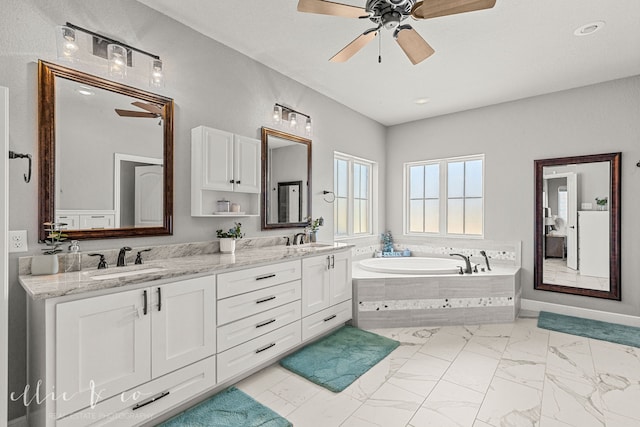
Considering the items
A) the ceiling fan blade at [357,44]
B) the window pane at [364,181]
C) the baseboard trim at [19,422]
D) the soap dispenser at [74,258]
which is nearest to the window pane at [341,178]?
the window pane at [364,181]

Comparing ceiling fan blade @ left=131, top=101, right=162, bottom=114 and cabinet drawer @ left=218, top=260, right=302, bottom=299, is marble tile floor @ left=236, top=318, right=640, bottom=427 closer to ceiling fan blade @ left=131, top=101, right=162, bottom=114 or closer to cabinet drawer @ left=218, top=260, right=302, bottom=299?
cabinet drawer @ left=218, top=260, right=302, bottom=299

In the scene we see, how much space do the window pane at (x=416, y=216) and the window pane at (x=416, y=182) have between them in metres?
0.11

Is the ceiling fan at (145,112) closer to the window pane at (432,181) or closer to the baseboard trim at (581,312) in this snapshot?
the window pane at (432,181)

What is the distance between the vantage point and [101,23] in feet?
6.73

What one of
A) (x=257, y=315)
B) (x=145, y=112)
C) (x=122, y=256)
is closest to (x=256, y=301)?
(x=257, y=315)

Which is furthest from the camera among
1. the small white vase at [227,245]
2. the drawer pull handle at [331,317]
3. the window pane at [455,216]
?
the window pane at [455,216]

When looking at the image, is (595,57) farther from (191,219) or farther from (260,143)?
(191,219)

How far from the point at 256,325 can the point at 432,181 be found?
11.9 feet

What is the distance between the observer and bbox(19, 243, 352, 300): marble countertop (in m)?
1.44

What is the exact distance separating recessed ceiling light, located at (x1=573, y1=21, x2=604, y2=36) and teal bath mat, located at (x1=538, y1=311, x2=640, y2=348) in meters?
2.80

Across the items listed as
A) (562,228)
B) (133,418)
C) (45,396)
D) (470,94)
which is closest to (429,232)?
(562,228)

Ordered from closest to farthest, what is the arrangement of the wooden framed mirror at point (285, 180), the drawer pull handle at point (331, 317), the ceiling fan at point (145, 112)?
1. the ceiling fan at point (145, 112)
2. the drawer pull handle at point (331, 317)
3. the wooden framed mirror at point (285, 180)

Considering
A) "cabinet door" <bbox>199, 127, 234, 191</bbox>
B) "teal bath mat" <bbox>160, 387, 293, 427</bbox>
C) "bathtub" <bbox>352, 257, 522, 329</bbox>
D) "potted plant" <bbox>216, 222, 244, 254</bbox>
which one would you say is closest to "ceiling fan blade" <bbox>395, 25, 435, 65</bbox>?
"cabinet door" <bbox>199, 127, 234, 191</bbox>

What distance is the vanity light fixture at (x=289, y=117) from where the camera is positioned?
322 cm
